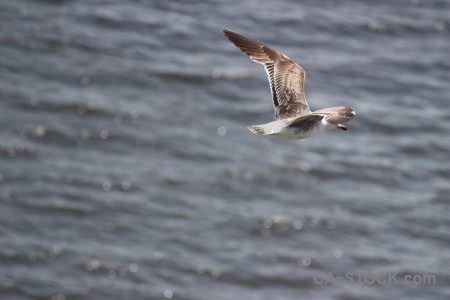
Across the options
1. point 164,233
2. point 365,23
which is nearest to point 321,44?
point 365,23

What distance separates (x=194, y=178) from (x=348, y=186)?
3.76m

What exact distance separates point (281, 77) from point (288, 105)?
54cm

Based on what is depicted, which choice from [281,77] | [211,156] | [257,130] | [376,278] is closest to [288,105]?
[281,77]

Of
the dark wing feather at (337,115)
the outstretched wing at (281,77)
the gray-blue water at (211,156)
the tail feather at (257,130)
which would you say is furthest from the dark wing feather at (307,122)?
the gray-blue water at (211,156)

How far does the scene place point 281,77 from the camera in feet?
36.3

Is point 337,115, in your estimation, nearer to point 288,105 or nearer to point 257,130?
point 257,130

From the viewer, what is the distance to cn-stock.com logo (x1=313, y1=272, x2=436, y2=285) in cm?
1919

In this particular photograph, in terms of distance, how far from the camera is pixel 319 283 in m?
19.3

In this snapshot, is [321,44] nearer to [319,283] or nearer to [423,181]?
[423,181]

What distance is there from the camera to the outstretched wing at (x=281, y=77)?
10.6 metres

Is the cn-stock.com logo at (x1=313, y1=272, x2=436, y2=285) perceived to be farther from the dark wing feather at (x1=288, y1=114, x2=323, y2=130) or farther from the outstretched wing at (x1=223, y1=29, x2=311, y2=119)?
the dark wing feather at (x1=288, y1=114, x2=323, y2=130)

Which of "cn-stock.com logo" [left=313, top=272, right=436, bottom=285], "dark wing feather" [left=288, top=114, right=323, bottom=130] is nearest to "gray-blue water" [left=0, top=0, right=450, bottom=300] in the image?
"cn-stock.com logo" [left=313, top=272, right=436, bottom=285]

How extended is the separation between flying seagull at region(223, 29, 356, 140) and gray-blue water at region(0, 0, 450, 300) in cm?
834

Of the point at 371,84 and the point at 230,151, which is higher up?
the point at 371,84
